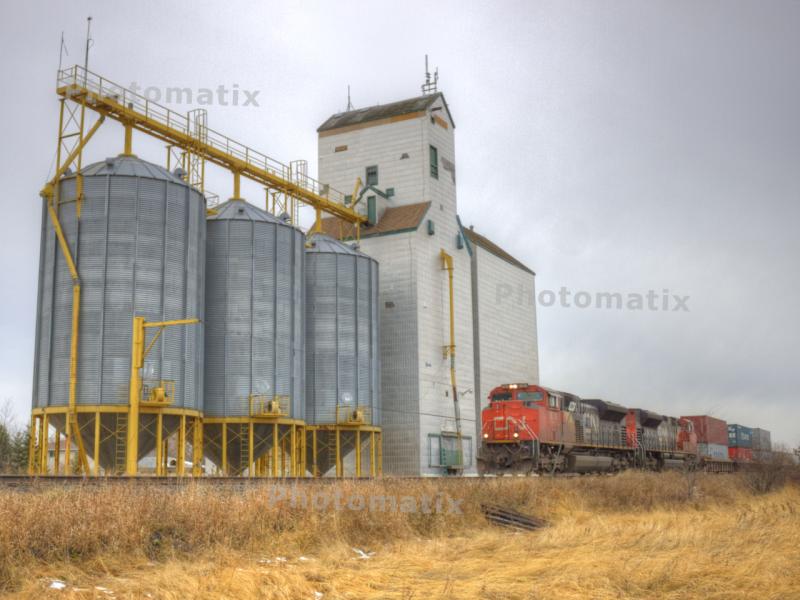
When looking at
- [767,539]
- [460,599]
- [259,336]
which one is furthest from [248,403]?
[460,599]

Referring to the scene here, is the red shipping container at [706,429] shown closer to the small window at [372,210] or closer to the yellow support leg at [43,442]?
the small window at [372,210]

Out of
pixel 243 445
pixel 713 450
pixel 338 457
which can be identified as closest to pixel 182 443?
pixel 243 445

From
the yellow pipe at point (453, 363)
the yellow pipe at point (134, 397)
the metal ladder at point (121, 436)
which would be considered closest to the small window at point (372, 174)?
the yellow pipe at point (453, 363)

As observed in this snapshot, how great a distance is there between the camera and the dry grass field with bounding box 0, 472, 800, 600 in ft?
38.5

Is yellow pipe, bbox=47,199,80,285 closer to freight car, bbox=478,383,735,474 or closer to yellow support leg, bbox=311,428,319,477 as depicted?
yellow support leg, bbox=311,428,319,477

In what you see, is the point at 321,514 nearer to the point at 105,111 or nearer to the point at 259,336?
the point at 259,336

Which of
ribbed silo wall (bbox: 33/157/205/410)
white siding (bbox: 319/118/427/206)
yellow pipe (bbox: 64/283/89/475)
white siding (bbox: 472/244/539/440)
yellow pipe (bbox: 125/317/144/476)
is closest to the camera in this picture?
yellow pipe (bbox: 125/317/144/476)

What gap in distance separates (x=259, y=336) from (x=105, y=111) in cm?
975

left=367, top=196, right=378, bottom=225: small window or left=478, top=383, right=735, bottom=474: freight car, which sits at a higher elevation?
left=367, top=196, right=378, bottom=225: small window

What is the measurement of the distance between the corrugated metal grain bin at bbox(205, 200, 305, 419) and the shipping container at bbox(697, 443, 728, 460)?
1091 inches

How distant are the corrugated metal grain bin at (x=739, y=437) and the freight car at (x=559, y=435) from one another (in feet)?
52.7

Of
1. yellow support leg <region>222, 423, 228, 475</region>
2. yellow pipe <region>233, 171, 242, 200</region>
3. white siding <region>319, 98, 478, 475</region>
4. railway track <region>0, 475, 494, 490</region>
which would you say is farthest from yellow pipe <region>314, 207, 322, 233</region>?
railway track <region>0, 475, 494, 490</region>

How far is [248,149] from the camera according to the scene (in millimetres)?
36719

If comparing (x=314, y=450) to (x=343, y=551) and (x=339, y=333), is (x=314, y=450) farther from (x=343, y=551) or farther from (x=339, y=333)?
(x=343, y=551)
